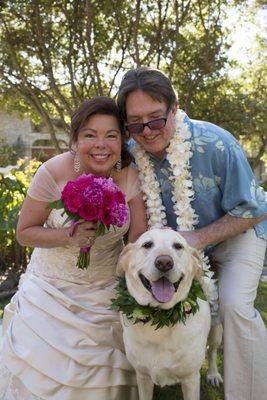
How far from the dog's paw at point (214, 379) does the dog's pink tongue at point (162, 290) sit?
1.49 m

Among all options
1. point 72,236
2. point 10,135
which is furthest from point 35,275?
point 10,135

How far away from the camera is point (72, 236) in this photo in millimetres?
2996

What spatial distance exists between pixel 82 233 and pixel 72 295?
2.21ft

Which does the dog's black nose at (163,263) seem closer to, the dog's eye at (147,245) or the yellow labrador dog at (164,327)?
the yellow labrador dog at (164,327)

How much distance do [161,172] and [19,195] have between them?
12.9 ft

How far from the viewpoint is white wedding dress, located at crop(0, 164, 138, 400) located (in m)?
3.12

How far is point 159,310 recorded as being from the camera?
113 inches

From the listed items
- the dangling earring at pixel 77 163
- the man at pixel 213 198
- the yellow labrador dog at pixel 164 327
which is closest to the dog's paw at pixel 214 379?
the man at pixel 213 198

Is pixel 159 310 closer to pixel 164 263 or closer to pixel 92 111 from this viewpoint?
pixel 164 263

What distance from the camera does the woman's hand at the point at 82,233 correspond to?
2.88 metres

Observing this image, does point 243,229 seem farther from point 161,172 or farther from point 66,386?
point 66,386

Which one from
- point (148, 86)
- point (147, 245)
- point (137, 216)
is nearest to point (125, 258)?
point (147, 245)

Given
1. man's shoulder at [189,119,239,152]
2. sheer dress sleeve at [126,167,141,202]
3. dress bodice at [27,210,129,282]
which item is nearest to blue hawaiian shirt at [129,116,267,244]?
man's shoulder at [189,119,239,152]

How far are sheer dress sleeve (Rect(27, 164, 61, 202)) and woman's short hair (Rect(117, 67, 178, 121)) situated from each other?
2.19 feet
